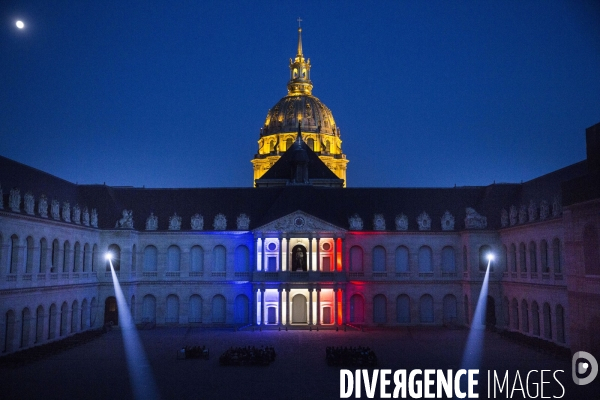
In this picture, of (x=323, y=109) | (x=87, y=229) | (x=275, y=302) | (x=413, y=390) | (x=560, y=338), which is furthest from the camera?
(x=323, y=109)

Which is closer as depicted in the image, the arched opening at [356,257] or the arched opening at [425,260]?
the arched opening at [425,260]

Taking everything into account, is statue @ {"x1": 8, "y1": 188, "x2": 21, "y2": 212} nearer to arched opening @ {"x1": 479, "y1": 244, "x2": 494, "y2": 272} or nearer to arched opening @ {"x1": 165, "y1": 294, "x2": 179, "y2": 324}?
arched opening @ {"x1": 165, "y1": 294, "x2": 179, "y2": 324}

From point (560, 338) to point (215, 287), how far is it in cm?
3812

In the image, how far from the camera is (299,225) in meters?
75.1

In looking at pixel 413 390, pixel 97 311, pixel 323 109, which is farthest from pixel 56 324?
pixel 323 109

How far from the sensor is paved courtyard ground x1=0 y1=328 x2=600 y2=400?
37.5 metres

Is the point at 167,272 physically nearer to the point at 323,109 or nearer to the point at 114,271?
the point at 114,271

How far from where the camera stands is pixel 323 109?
433 ft

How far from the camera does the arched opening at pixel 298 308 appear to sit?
76.6m

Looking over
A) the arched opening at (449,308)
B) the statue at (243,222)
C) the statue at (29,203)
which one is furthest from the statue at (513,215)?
the statue at (29,203)

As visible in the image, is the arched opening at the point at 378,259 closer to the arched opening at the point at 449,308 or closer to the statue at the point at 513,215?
the arched opening at the point at 449,308

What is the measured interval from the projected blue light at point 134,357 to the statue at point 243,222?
14.9 metres

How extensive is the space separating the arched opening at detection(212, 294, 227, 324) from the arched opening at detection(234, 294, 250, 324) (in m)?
1.52

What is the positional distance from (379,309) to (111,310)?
100ft
